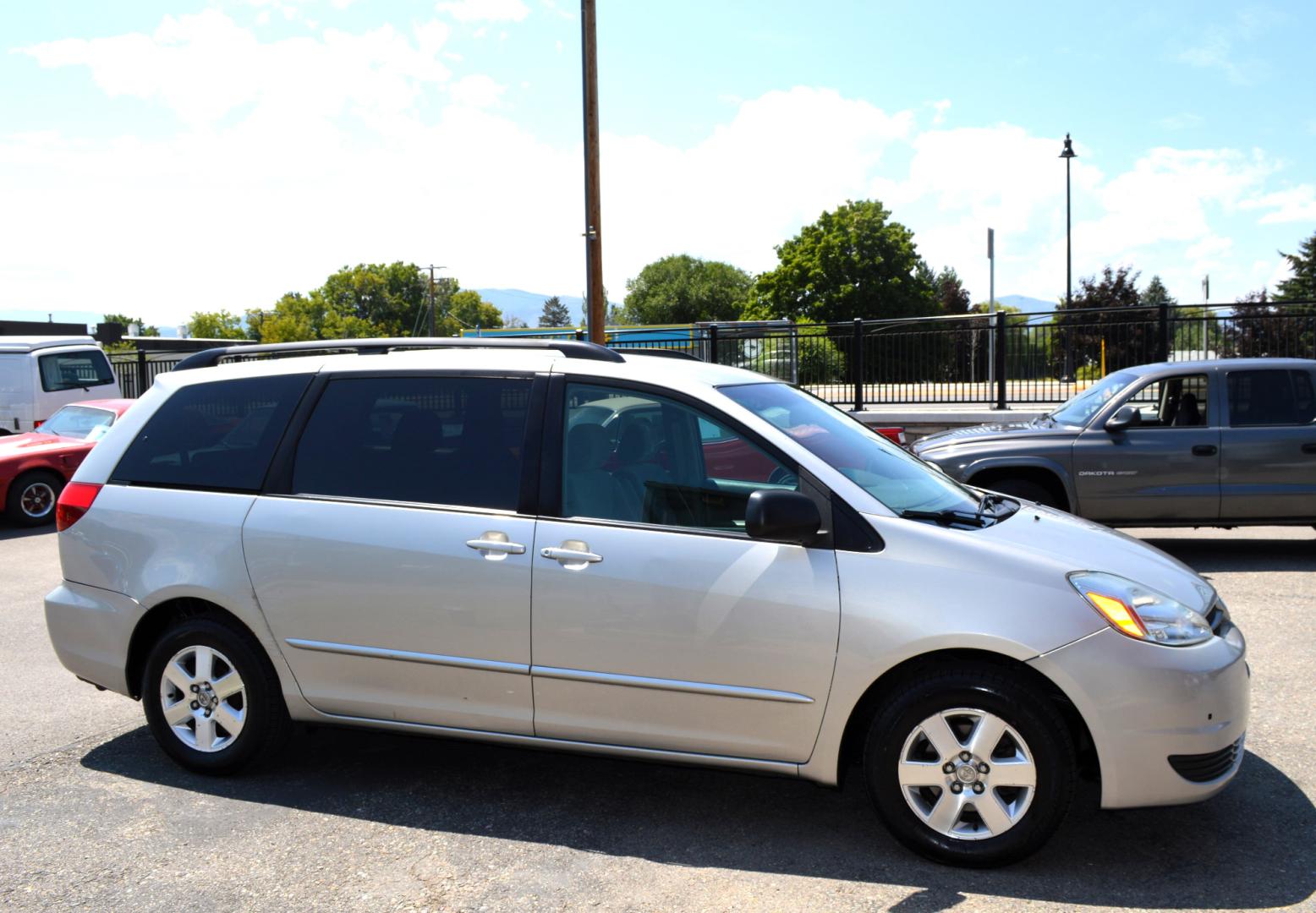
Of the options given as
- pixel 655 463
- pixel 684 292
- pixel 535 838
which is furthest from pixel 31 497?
pixel 684 292

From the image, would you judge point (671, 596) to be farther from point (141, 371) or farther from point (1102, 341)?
A: point (141, 371)

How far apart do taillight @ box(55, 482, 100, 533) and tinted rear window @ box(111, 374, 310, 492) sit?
0.11 metres

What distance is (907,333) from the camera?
690 inches

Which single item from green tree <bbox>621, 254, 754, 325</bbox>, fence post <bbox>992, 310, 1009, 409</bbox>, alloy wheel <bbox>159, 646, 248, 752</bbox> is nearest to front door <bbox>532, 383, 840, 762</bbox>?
alloy wheel <bbox>159, 646, 248, 752</bbox>

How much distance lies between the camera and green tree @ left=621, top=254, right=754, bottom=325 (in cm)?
11894

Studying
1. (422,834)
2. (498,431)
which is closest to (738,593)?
(498,431)

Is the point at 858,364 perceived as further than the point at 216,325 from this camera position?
No

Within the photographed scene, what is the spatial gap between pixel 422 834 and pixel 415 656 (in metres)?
0.64

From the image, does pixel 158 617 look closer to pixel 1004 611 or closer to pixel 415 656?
pixel 415 656

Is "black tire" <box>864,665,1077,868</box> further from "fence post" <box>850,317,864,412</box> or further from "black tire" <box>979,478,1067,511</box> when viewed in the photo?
"fence post" <box>850,317,864,412</box>

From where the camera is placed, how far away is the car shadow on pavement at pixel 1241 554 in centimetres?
900

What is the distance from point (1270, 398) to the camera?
9148mm

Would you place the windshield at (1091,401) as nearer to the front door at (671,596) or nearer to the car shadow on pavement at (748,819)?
the car shadow on pavement at (748,819)

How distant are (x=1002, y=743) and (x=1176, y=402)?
260 inches
